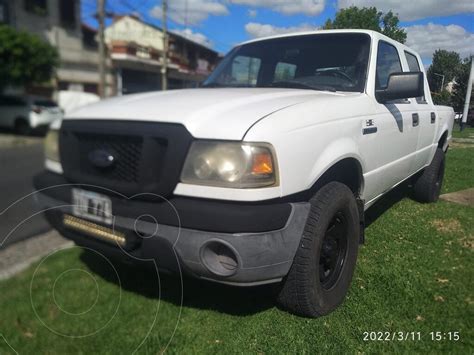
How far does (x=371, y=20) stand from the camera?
146 inches

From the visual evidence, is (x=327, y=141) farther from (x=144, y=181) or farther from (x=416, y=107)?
(x=416, y=107)

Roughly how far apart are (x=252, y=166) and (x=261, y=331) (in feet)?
3.32

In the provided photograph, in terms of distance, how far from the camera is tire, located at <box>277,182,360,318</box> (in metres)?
1.94

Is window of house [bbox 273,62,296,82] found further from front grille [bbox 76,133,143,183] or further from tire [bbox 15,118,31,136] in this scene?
tire [bbox 15,118,31,136]

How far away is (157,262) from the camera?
181cm

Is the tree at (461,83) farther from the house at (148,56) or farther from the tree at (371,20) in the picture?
the house at (148,56)

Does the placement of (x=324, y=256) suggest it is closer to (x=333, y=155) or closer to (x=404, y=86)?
(x=333, y=155)

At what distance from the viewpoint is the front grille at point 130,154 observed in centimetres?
175

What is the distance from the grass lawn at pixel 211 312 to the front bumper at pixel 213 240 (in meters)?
0.35

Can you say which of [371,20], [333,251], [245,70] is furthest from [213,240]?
[371,20]

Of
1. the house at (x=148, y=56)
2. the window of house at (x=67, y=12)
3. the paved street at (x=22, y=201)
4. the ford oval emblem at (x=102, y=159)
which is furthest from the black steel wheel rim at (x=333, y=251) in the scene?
the house at (x=148, y=56)

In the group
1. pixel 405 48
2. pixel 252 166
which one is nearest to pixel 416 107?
pixel 405 48

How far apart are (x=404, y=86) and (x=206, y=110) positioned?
1648 mm

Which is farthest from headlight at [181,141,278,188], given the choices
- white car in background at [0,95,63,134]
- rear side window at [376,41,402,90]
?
white car in background at [0,95,63,134]
